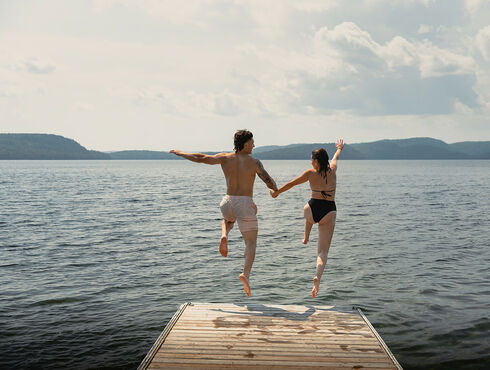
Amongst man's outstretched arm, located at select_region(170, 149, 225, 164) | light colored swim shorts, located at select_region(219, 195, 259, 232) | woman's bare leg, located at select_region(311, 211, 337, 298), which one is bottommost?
woman's bare leg, located at select_region(311, 211, 337, 298)

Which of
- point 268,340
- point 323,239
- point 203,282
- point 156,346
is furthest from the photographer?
point 203,282

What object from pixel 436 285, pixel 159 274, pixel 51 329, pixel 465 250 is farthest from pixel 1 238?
pixel 465 250

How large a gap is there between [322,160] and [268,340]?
326 cm

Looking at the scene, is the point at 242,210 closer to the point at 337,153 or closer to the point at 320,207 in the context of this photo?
the point at 320,207

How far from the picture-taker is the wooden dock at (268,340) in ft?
21.4

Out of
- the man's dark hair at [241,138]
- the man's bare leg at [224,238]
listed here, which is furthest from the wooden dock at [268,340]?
the man's dark hair at [241,138]

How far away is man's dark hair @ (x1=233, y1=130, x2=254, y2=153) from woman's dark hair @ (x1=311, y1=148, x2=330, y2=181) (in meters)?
1.22

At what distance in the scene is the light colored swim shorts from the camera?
8.34m

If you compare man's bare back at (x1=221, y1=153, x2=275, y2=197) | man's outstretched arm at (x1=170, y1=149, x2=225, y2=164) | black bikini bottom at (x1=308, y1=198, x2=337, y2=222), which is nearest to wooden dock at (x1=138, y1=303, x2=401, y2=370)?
black bikini bottom at (x1=308, y1=198, x2=337, y2=222)

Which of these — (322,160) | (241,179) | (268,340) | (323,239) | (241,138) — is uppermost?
(241,138)

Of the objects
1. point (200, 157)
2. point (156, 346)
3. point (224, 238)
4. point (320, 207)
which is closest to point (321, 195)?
point (320, 207)

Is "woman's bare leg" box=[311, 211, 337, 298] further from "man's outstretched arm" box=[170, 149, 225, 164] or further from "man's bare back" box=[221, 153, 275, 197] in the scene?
"man's outstretched arm" box=[170, 149, 225, 164]

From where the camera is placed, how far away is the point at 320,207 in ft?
28.6

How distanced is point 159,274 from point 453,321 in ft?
31.7
